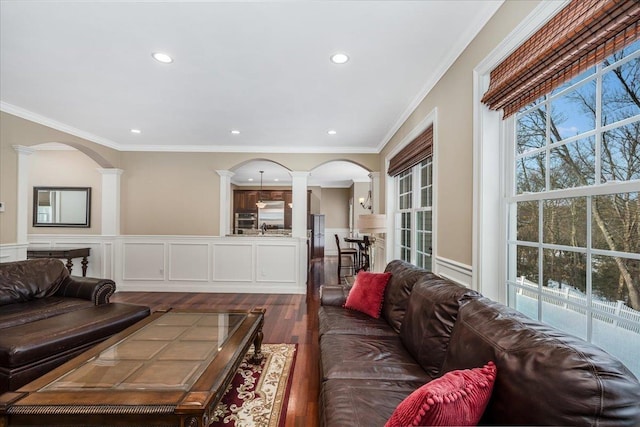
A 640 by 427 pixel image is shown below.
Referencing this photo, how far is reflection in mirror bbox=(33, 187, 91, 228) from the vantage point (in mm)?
5141

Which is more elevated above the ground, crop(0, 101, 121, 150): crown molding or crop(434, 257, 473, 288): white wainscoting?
crop(0, 101, 121, 150): crown molding

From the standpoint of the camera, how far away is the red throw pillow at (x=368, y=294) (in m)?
2.51

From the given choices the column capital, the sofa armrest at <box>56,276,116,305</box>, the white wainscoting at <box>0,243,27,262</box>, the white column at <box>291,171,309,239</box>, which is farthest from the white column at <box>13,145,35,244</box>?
the white column at <box>291,171,309,239</box>

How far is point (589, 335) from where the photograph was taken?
48.4 inches

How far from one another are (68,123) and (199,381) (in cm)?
416

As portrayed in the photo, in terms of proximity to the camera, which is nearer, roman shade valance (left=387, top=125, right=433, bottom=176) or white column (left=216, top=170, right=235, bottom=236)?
A: roman shade valance (left=387, top=125, right=433, bottom=176)

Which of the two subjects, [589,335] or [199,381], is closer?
[589,335]

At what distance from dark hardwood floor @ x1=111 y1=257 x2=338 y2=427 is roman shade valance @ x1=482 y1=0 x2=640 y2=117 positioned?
2.25 metres

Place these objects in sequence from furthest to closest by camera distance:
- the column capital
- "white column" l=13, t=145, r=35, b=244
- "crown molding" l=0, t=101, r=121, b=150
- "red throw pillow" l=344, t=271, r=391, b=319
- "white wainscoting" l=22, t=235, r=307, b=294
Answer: "white wainscoting" l=22, t=235, r=307, b=294
the column capital
"white column" l=13, t=145, r=35, b=244
"crown molding" l=0, t=101, r=121, b=150
"red throw pillow" l=344, t=271, r=391, b=319

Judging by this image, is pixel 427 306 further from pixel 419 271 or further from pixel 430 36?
pixel 430 36

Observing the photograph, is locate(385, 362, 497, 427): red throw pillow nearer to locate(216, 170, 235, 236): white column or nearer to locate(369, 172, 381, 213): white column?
locate(369, 172, 381, 213): white column

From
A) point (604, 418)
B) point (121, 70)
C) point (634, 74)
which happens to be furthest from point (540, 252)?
point (121, 70)

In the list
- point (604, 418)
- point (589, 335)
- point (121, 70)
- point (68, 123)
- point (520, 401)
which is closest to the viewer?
point (604, 418)

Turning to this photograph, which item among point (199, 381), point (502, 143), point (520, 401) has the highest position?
point (502, 143)
